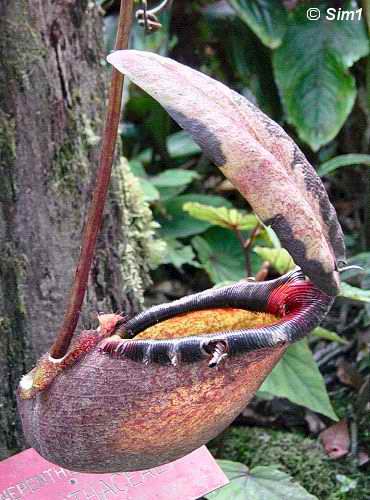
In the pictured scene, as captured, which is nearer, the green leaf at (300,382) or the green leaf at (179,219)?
the green leaf at (300,382)

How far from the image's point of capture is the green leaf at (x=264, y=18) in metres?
1.60

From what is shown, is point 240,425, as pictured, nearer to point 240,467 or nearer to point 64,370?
point 240,467

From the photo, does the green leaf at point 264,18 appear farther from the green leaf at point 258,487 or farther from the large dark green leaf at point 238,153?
the large dark green leaf at point 238,153

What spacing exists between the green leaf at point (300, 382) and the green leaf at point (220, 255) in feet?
0.93

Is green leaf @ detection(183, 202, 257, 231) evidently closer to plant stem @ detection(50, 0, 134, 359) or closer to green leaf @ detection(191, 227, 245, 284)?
green leaf @ detection(191, 227, 245, 284)

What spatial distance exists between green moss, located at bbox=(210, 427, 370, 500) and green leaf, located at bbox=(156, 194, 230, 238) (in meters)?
0.55

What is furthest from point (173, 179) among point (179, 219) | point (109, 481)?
point (109, 481)

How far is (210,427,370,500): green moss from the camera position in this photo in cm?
115

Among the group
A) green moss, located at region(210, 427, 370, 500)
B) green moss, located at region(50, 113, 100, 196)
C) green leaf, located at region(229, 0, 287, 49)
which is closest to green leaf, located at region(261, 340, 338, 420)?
green moss, located at region(210, 427, 370, 500)

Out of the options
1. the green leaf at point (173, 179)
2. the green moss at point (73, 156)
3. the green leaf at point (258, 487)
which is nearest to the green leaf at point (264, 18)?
the green leaf at point (173, 179)

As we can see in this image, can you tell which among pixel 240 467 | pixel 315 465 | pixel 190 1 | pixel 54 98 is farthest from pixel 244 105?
pixel 190 1

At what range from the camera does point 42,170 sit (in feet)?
2.90

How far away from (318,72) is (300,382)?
Answer: 82 cm

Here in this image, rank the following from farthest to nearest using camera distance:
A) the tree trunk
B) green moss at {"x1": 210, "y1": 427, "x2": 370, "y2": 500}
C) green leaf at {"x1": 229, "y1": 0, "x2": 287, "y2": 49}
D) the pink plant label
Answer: green leaf at {"x1": 229, "y1": 0, "x2": 287, "y2": 49} < green moss at {"x1": 210, "y1": 427, "x2": 370, "y2": 500} < the tree trunk < the pink plant label
